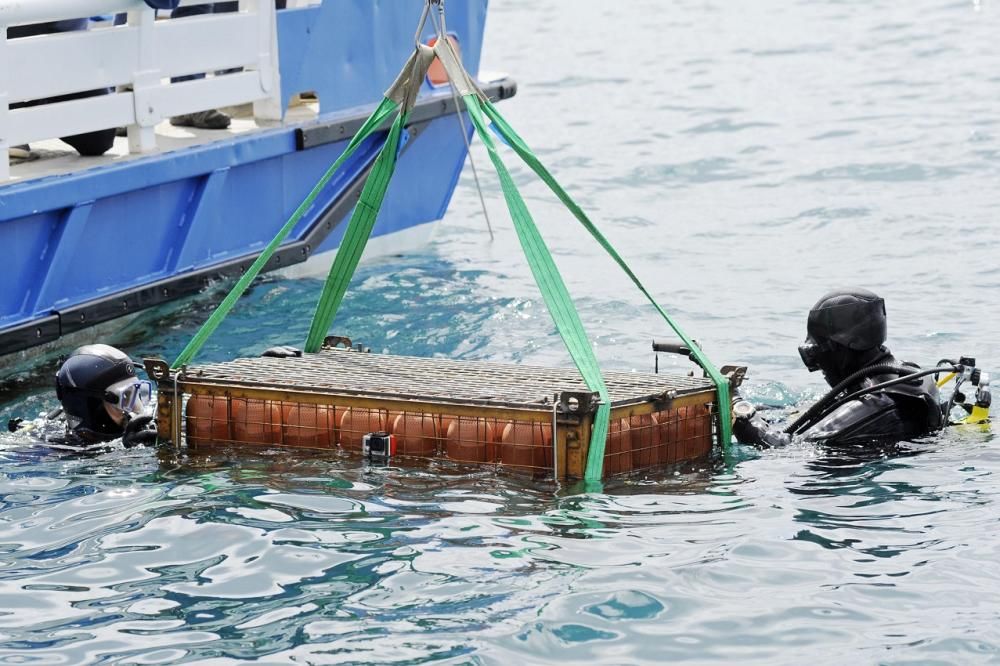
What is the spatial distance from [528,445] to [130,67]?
349 centimetres

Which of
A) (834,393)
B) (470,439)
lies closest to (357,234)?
(470,439)

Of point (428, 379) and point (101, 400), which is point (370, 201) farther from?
point (101, 400)

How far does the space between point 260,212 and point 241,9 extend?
1.14 metres

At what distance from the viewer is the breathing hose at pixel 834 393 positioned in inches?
240

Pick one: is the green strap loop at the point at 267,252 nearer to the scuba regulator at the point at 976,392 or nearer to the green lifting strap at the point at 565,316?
the green lifting strap at the point at 565,316

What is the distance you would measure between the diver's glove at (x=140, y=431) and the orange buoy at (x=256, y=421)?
0.39 m

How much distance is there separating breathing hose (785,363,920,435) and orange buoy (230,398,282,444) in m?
2.05

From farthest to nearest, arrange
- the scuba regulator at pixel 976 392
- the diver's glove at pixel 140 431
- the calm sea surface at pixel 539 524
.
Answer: the diver's glove at pixel 140 431
the scuba regulator at pixel 976 392
the calm sea surface at pixel 539 524

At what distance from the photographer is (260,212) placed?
893cm

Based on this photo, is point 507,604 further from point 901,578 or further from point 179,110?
point 179,110

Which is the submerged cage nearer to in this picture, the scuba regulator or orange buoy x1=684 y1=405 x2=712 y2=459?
orange buoy x1=684 y1=405 x2=712 y2=459

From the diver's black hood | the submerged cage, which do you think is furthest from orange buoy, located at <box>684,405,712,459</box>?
the diver's black hood

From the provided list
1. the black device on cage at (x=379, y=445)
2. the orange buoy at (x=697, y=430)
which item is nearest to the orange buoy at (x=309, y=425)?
the black device on cage at (x=379, y=445)

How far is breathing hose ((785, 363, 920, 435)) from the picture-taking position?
6.11 metres
